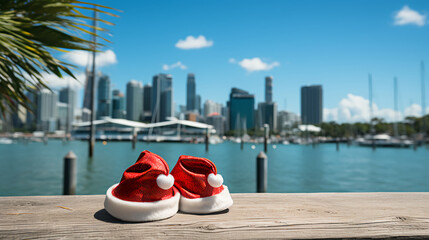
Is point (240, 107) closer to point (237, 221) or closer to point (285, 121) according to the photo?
point (285, 121)

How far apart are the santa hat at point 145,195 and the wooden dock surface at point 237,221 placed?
0.05 metres

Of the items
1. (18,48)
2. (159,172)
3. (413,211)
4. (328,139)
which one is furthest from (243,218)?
(328,139)

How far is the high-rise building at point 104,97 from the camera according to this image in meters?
146

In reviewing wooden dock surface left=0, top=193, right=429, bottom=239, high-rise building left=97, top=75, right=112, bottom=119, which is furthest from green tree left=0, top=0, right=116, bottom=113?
high-rise building left=97, top=75, right=112, bottom=119

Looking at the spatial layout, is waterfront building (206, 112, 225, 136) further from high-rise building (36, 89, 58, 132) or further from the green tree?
the green tree

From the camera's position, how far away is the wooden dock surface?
1252 millimetres

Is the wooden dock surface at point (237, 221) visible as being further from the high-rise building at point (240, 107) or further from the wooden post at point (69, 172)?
the high-rise building at point (240, 107)

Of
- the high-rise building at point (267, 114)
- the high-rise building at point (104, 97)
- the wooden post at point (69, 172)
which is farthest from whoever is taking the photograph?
the high-rise building at point (104, 97)

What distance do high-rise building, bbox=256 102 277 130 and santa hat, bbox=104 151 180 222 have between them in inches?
3630

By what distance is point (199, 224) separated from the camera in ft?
4.35

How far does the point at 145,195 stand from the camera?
144 centimetres

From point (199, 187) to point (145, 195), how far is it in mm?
296

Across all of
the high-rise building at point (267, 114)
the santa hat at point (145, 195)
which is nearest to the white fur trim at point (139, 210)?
the santa hat at point (145, 195)

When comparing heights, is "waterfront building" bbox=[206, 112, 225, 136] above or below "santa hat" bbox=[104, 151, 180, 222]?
above
